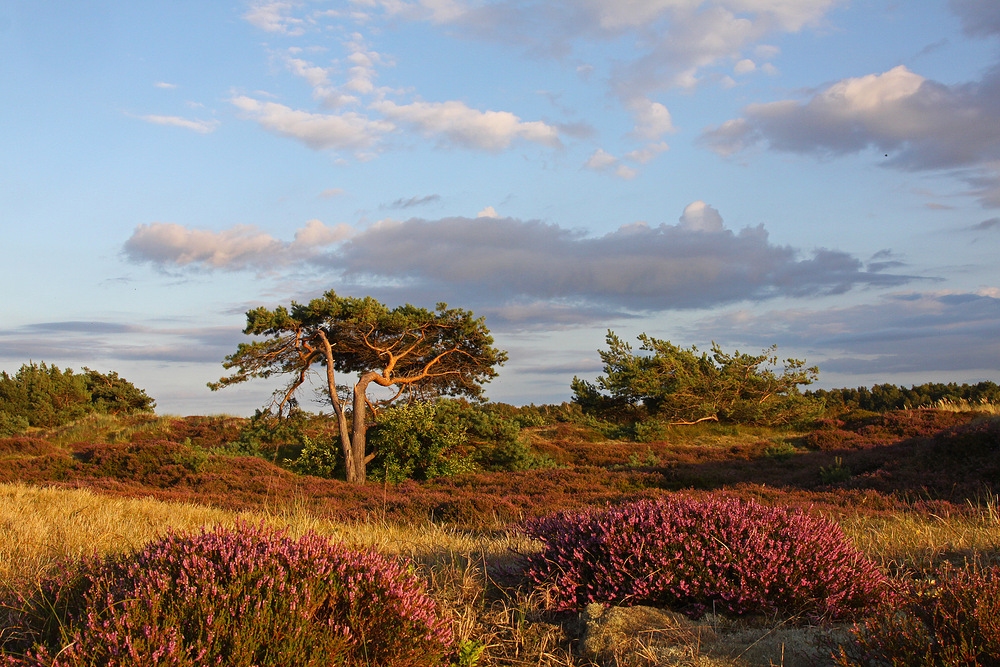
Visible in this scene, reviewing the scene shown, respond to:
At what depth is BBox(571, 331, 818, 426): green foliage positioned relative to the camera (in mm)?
29969

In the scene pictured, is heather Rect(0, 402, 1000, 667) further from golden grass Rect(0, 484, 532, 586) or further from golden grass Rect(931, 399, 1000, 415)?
golden grass Rect(931, 399, 1000, 415)

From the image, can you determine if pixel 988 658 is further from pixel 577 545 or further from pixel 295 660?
pixel 295 660

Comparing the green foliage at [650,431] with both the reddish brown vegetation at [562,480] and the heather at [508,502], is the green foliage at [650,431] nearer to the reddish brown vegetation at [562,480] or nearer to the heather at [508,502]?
the heather at [508,502]

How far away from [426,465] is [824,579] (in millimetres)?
16323

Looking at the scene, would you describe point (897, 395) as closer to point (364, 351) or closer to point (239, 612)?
point (364, 351)

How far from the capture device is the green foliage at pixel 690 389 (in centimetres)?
2997

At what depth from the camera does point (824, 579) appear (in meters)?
3.72

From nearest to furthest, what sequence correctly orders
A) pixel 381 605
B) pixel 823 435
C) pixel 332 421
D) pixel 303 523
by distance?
pixel 381 605
pixel 303 523
pixel 823 435
pixel 332 421

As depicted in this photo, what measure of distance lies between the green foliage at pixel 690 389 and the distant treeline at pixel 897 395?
27.8ft

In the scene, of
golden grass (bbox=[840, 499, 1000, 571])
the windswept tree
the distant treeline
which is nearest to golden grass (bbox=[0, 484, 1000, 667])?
golden grass (bbox=[840, 499, 1000, 571])

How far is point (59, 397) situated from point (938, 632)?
3889cm

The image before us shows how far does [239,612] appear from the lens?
2.64 m

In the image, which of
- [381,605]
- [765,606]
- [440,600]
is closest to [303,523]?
[440,600]

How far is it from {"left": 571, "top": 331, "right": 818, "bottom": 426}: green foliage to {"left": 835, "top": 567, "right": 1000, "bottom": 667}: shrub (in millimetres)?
26879
